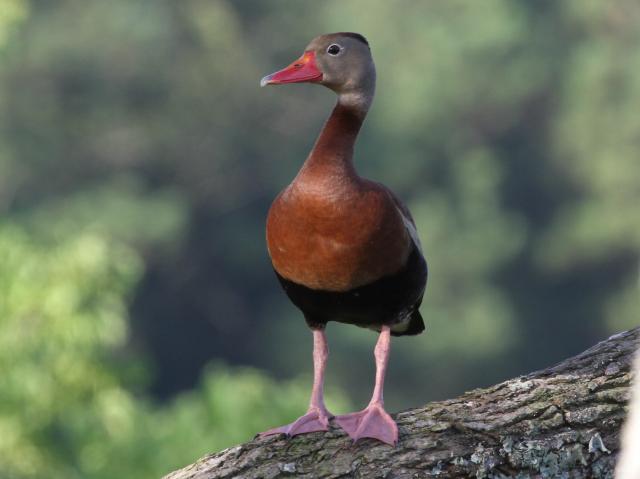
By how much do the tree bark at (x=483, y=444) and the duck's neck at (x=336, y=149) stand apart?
0.79 meters

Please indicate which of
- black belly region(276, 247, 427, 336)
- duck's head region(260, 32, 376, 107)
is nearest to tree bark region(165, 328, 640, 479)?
black belly region(276, 247, 427, 336)

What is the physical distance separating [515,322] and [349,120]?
26.5 meters

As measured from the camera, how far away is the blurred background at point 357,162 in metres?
29.4

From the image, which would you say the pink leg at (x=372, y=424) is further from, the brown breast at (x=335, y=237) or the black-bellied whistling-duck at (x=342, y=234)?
the brown breast at (x=335, y=237)

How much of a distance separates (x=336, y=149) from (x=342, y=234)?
12.3 inches

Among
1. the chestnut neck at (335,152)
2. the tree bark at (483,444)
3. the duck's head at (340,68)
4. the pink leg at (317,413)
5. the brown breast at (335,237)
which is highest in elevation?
the duck's head at (340,68)

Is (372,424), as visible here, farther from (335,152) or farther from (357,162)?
(357,162)

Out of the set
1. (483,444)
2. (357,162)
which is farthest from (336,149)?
(357,162)

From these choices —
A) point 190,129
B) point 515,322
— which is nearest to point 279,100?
point 190,129

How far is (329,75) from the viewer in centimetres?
479

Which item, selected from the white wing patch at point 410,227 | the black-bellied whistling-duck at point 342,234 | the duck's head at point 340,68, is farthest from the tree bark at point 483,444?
the duck's head at point 340,68

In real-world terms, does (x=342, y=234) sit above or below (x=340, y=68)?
below

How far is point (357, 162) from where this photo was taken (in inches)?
1179

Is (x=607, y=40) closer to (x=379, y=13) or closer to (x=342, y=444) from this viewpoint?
(x=379, y=13)
